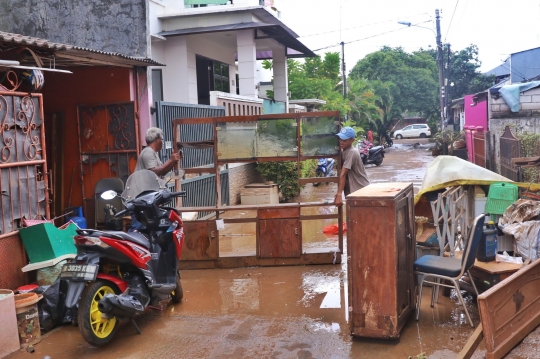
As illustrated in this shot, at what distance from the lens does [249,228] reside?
10836 millimetres

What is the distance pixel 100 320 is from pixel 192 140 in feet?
21.1

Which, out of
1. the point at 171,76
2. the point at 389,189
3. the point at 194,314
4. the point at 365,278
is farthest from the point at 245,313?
the point at 171,76

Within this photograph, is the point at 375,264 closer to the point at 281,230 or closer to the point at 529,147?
the point at 281,230

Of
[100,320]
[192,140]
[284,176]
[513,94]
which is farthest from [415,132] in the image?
[100,320]

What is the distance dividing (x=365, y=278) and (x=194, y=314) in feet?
6.64

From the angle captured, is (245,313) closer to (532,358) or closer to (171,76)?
(532,358)

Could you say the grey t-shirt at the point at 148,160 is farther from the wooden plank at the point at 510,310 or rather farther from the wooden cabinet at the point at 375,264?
the wooden plank at the point at 510,310

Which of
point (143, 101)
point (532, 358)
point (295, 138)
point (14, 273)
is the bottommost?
point (532, 358)

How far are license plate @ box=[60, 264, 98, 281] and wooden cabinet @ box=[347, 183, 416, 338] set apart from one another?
2.25 meters

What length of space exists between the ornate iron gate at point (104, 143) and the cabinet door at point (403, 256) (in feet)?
15.4

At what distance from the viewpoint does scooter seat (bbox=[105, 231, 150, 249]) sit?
514 cm

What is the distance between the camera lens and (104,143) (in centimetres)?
862

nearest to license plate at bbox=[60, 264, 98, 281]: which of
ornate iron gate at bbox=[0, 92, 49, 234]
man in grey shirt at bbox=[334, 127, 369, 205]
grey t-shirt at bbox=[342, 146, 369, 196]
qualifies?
ornate iron gate at bbox=[0, 92, 49, 234]

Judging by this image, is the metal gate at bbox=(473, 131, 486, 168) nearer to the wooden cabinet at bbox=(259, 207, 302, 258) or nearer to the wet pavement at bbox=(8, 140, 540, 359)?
the wooden cabinet at bbox=(259, 207, 302, 258)
